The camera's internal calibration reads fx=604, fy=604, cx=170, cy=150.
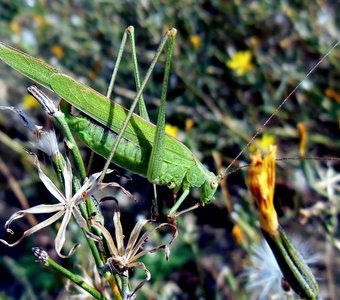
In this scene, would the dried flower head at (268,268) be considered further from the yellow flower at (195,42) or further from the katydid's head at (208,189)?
the yellow flower at (195,42)

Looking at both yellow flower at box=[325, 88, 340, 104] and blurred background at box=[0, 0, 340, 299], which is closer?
blurred background at box=[0, 0, 340, 299]

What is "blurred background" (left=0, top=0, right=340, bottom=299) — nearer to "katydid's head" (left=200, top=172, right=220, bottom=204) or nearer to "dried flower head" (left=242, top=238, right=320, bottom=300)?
"dried flower head" (left=242, top=238, right=320, bottom=300)

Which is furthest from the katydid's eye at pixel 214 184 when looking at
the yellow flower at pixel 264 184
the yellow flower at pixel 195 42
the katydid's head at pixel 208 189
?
the yellow flower at pixel 195 42

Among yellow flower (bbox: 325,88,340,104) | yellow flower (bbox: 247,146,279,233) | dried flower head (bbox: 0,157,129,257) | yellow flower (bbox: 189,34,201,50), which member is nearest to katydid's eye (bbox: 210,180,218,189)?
yellow flower (bbox: 247,146,279,233)

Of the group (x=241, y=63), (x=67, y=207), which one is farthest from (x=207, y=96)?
(x=67, y=207)

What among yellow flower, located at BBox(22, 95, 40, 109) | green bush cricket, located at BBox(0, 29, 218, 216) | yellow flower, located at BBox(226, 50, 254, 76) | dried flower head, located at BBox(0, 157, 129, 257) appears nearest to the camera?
dried flower head, located at BBox(0, 157, 129, 257)

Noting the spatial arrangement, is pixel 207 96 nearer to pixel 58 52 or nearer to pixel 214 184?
pixel 58 52

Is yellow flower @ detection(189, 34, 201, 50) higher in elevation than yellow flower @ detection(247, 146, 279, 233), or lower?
higher

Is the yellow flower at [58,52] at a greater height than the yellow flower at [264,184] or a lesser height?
greater
